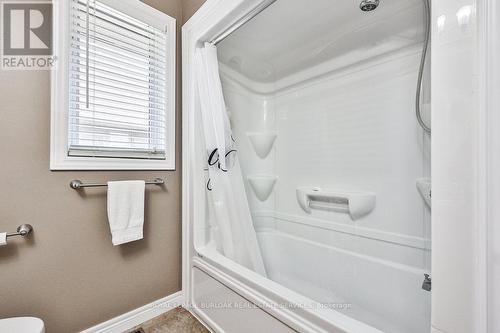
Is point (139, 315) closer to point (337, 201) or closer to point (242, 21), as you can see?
point (337, 201)

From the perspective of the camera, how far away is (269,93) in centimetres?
217

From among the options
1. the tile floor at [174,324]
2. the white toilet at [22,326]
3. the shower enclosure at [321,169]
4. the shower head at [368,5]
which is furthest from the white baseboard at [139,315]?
the shower head at [368,5]

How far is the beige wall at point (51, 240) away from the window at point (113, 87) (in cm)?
8

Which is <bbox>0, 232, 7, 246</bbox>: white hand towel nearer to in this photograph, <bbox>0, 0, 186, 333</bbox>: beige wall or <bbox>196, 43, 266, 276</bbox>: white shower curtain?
<bbox>0, 0, 186, 333</bbox>: beige wall

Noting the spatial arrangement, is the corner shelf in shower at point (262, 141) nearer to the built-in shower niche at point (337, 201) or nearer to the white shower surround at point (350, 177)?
the white shower surround at point (350, 177)

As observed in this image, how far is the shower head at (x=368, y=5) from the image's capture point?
140 centimetres

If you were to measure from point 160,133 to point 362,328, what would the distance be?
4.93ft

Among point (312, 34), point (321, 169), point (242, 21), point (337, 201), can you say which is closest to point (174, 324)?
point (337, 201)

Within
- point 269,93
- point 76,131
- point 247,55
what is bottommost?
point 76,131

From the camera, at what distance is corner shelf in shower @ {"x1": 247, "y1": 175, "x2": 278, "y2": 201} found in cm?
209

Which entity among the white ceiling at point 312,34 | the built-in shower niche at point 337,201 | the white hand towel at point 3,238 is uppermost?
the white ceiling at point 312,34

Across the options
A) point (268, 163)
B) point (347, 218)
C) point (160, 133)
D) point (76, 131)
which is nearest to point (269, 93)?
point (268, 163)

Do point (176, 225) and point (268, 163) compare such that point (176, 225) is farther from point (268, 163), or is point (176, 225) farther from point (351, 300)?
point (351, 300)

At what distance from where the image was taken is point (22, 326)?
967mm
